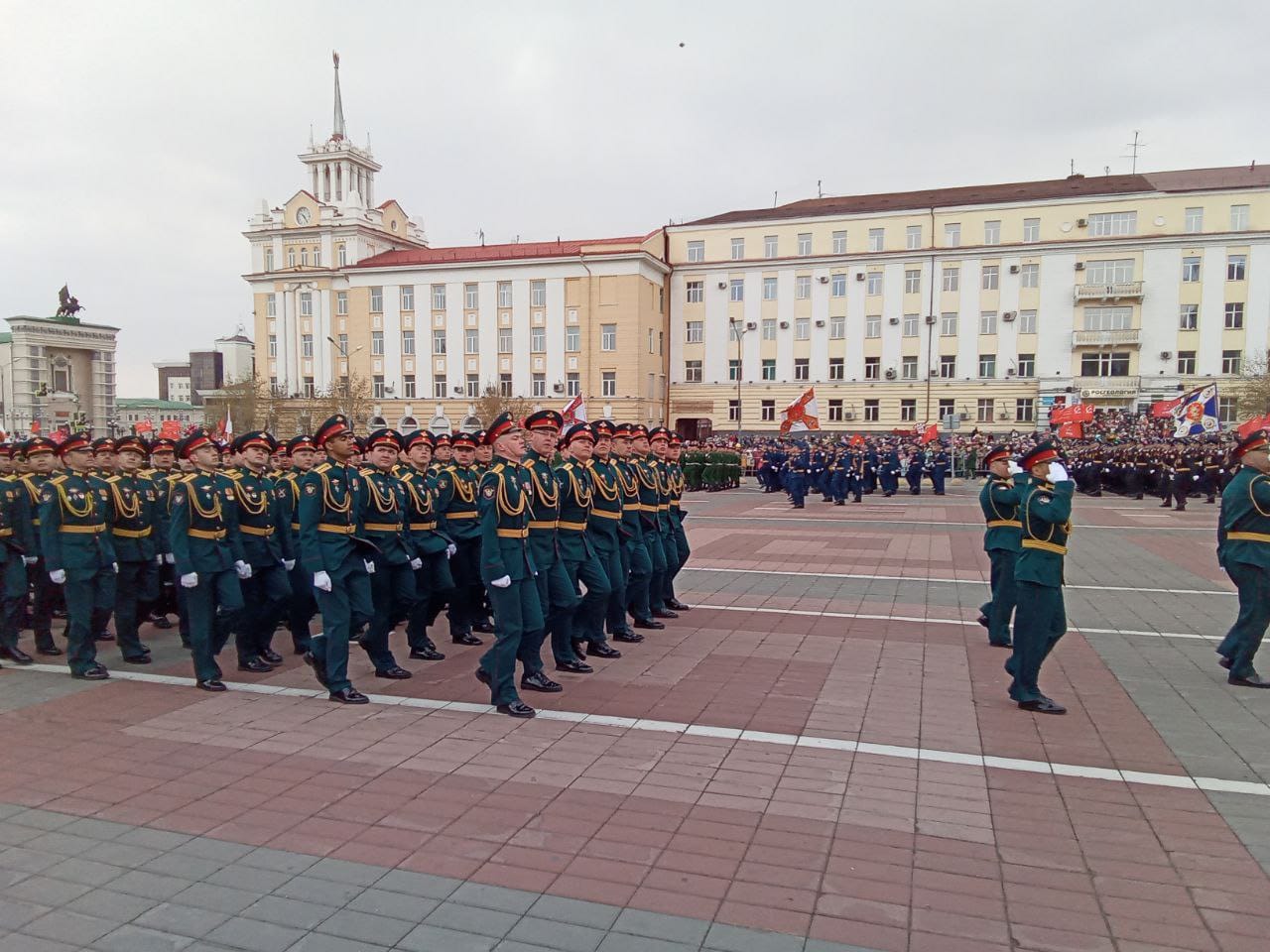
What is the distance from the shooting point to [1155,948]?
3391mm

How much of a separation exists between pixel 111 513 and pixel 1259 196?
58678 mm

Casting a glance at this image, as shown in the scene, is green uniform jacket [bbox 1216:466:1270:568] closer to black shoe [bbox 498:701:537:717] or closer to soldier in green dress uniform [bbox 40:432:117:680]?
black shoe [bbox 498:701:537:717]

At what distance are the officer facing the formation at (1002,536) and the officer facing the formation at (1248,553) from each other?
1685 millimetres

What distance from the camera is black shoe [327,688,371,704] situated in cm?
662

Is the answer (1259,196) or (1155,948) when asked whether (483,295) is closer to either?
(1259,196)

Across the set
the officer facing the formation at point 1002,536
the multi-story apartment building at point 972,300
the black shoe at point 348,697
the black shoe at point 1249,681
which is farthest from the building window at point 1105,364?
the black shoe at point 348,697

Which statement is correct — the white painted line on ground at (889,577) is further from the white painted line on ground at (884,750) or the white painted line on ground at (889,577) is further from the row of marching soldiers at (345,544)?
the white painted line on ground at (884,750)

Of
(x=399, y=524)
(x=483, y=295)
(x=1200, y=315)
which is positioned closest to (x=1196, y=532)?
(x=399, y=524)

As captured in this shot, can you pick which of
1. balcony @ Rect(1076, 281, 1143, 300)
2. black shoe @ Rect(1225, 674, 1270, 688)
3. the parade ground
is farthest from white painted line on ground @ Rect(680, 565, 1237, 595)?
balcony @ Rect(1076, 281, 1143, 300)

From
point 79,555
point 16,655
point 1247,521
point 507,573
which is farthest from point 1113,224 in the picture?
point 16,655

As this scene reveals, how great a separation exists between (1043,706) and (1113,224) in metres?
53.5

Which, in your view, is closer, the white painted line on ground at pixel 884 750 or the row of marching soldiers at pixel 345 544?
the white painted line on ground at pixel 884 750

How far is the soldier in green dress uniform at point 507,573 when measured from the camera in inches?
248

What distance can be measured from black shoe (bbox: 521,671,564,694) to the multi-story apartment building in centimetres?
5076
